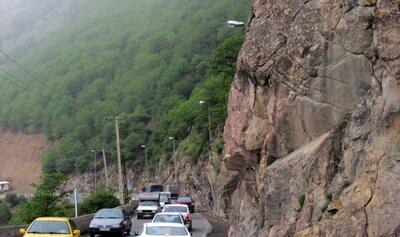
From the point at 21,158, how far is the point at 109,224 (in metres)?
124

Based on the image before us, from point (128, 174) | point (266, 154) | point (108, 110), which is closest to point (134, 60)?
point (108, 110)

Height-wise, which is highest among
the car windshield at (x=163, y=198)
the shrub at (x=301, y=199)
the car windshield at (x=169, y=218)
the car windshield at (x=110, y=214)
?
the shrub at (x=301, y=199)

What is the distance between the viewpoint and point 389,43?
15.8 metres

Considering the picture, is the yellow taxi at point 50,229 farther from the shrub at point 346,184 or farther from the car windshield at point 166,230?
the shrub at point 346,184

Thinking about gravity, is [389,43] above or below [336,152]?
above

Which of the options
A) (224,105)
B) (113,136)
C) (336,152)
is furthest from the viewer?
(113,136)

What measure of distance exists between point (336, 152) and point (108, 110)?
131m

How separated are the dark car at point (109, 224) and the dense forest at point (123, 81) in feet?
209

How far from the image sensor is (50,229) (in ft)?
64.4

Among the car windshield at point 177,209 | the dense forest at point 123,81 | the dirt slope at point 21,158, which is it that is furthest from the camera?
the dirt slope at point 21,158

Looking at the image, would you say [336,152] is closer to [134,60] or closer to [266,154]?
[266,154]

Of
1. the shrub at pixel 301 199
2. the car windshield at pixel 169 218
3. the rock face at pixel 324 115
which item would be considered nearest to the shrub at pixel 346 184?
the rock face at pixel 324 115

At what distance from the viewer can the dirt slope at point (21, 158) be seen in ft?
456

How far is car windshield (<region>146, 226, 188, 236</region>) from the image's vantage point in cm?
1931
